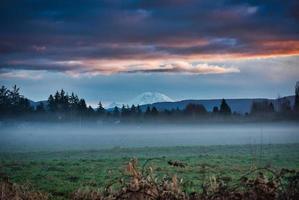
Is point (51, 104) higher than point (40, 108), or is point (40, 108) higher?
point (51, 104)

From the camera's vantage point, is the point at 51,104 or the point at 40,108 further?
the point at 51,104

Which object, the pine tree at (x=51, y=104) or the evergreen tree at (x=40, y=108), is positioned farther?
the evergreen tree at (x=40, y=108)

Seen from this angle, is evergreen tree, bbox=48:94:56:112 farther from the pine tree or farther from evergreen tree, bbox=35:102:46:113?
evergreen tree, bbox=35:102:46:113

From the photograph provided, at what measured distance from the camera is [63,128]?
186000 millimetres

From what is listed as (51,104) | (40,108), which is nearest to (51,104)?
(51,104)

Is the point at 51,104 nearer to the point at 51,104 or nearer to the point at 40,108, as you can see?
the point at 51,104

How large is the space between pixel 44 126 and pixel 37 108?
792cm

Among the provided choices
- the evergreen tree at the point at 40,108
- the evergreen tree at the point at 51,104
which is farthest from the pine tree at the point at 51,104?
the evergreen tree at the point at 40,108

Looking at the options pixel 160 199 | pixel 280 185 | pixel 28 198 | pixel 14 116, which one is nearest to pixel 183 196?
pixel 160 199

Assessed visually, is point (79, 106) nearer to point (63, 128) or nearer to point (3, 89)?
→ point (63, 128)

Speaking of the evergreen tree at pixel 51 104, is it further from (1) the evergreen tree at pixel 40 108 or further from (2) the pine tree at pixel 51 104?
(1) the evergreen tree at pixel 40 108

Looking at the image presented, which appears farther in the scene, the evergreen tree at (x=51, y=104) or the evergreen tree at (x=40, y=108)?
the evergreen tree at (x=40, y=108)

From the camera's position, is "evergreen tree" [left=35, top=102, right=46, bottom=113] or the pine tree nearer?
the pine tree

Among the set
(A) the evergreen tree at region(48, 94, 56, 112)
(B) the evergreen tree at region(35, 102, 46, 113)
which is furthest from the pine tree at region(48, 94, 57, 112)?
(B) the evergreen tree at region(35, 102, 46, 113)
